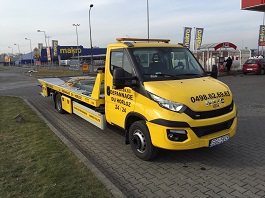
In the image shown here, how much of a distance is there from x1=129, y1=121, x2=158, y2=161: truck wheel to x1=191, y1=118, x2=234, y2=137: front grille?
84cm

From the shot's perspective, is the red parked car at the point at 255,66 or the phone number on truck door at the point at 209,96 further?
the red parked car at the point at 255,66

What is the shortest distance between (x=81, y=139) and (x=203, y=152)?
2940 mm

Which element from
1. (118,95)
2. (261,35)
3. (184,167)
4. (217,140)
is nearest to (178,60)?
(118,95)

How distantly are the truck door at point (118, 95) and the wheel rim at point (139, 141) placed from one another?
0.44 meters

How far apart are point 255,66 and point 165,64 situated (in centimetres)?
2069

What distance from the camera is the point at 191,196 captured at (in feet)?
12.0

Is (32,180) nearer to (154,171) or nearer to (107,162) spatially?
(107,162)

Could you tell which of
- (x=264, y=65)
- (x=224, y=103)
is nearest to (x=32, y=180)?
(x=224, y=103)

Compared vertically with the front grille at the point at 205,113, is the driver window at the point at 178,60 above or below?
above

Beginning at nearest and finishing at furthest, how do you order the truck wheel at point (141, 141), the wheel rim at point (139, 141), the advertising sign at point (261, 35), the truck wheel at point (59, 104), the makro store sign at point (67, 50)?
the truck wheel at point (141, 141) < the wheel rim at point (139, 141) < the truck wheel at point (59, 104) < the advertising sign at point (261, 35) < the makro store sign at point (67, 50)

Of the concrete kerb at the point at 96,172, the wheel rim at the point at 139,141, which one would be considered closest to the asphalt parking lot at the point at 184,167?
the concrete kerb at the point at 96,172

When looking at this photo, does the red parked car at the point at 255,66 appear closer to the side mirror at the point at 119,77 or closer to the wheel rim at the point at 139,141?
the wheel rim at the point at 139,141

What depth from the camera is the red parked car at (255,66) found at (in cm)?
2297

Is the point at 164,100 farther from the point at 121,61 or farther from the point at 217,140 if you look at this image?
the point at 121,61
